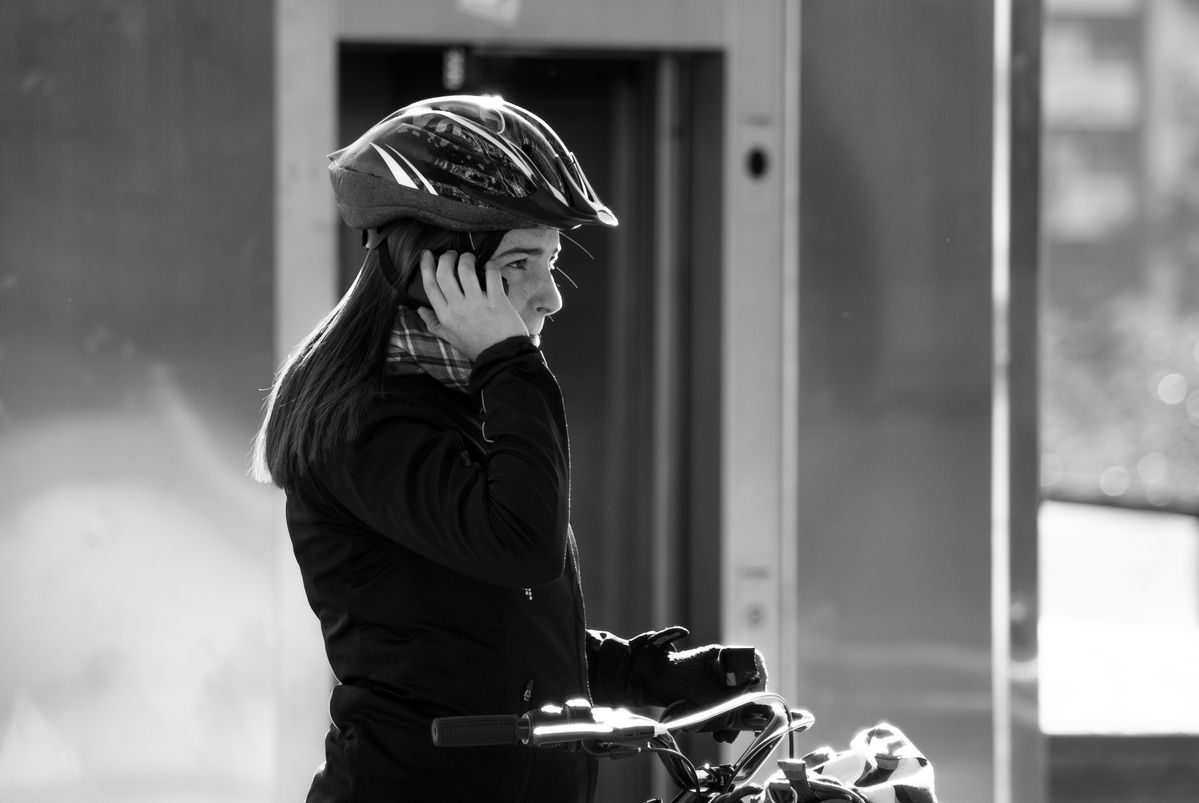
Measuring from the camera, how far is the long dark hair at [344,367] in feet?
5.37

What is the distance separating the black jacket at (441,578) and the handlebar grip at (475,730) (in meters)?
0.19

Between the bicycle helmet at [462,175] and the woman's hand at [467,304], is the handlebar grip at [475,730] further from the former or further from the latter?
the bicycle helmet at [462,175]

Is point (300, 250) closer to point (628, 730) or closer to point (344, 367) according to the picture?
point (344, 367)

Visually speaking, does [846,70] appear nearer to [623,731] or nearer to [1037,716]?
[1037,716]

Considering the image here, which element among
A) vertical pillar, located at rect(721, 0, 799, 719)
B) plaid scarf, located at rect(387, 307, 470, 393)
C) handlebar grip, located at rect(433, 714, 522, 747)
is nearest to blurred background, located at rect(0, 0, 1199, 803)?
vertical pillar, located at rect(721, 0, 799, 719)

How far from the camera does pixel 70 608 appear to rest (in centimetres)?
312

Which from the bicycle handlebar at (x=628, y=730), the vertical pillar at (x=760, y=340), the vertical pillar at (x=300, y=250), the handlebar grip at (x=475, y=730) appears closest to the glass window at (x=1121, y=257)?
the vertical pillar at (x=760, y=340)

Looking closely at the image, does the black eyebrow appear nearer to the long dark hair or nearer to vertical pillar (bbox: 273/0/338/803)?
the long dark hair

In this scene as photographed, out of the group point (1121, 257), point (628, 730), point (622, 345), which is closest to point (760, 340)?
point (622, 345)

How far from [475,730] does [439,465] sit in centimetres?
32

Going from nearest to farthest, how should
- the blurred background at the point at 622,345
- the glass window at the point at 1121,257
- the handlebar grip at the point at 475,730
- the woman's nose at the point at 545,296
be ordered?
the handlebar grip at the point at 475,730
the woman's nose at the point at 545,296
the blurred background at the point at 622,345
the glass window at the point at 1121,257

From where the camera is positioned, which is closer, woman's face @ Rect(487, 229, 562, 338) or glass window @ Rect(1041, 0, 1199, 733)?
woman's face @ Rect(487, 229, 562, 338)

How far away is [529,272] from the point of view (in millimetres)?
1759

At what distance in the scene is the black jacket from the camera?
1536mm
